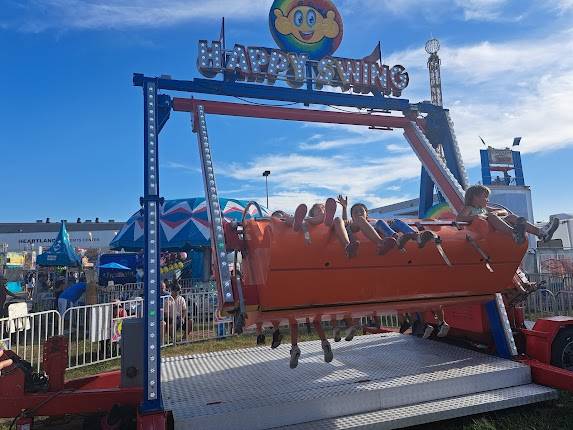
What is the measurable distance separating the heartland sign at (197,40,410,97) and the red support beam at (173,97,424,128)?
0.34m

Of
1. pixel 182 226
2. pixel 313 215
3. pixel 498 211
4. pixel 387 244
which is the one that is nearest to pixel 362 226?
pixel 387 244

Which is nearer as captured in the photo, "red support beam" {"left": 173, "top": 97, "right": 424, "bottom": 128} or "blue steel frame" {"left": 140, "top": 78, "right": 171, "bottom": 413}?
"blue steel frame" {"left": 140, "top": 78, "right": 171, "bottom": 413}

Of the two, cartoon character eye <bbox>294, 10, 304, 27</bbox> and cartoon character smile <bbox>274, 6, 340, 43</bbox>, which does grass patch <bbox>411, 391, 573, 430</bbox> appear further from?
cartoon character eye <bbox>294, 10, 304, 27</bbox>

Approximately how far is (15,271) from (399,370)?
28.7 meters

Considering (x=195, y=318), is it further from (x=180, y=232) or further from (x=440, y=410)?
(x=440, y=410)

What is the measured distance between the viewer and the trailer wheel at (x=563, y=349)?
4.73m

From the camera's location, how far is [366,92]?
560 cm

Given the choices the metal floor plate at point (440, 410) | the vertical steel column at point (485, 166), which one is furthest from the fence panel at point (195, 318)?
the vertical steel column at point (485, 166)

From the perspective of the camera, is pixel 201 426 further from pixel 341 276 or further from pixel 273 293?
pixel 341 276

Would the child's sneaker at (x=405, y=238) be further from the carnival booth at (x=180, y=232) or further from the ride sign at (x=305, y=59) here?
the carnival booth at (x=180, y=232)

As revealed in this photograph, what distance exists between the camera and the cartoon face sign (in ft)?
18.2

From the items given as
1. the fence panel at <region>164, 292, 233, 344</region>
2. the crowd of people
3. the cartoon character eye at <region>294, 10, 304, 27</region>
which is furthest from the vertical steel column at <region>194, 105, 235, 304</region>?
the fence panel at <region>164, 292, 233, 344</region>

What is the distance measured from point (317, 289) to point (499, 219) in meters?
1.94

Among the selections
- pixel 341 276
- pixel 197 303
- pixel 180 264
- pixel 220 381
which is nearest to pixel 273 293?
pixel 341 276
